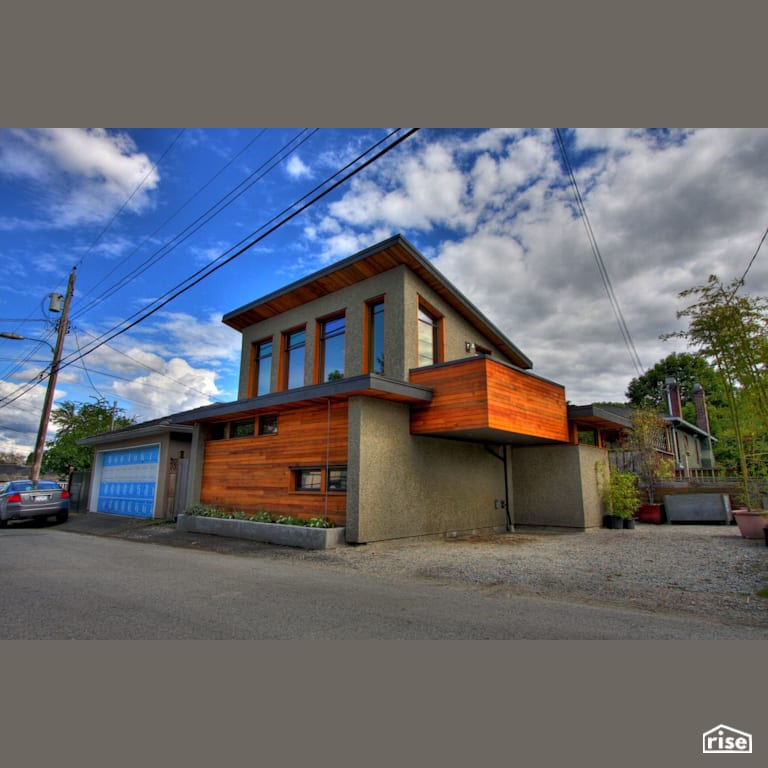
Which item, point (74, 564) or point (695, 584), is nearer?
point (695, 584)

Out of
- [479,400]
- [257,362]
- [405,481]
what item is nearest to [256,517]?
[405,481]

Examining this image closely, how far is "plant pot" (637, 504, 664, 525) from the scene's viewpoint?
1497 centimetres

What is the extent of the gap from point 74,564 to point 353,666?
660 centimetres

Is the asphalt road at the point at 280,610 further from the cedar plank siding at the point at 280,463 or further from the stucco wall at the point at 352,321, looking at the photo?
the stucco wall at the point at 352,321

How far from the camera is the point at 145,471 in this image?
1599 cm

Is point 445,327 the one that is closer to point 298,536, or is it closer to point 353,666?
point 298,536

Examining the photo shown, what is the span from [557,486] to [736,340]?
6.43 metres

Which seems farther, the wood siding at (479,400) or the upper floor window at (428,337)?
the upper floor window at (428,337)

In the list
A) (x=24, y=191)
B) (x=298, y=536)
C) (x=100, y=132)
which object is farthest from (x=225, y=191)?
(x=298, y=536)

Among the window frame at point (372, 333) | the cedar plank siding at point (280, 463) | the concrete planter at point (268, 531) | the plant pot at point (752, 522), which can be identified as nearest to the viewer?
the concrete planter at point (268, 531)

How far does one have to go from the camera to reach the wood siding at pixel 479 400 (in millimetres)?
9867

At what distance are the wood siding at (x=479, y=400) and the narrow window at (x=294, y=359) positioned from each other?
428cm

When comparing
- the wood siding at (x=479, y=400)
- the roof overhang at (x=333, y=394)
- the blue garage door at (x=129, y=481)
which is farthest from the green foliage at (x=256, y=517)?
the blue garage door at (x=129, y=481)

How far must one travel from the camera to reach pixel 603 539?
419 inches
